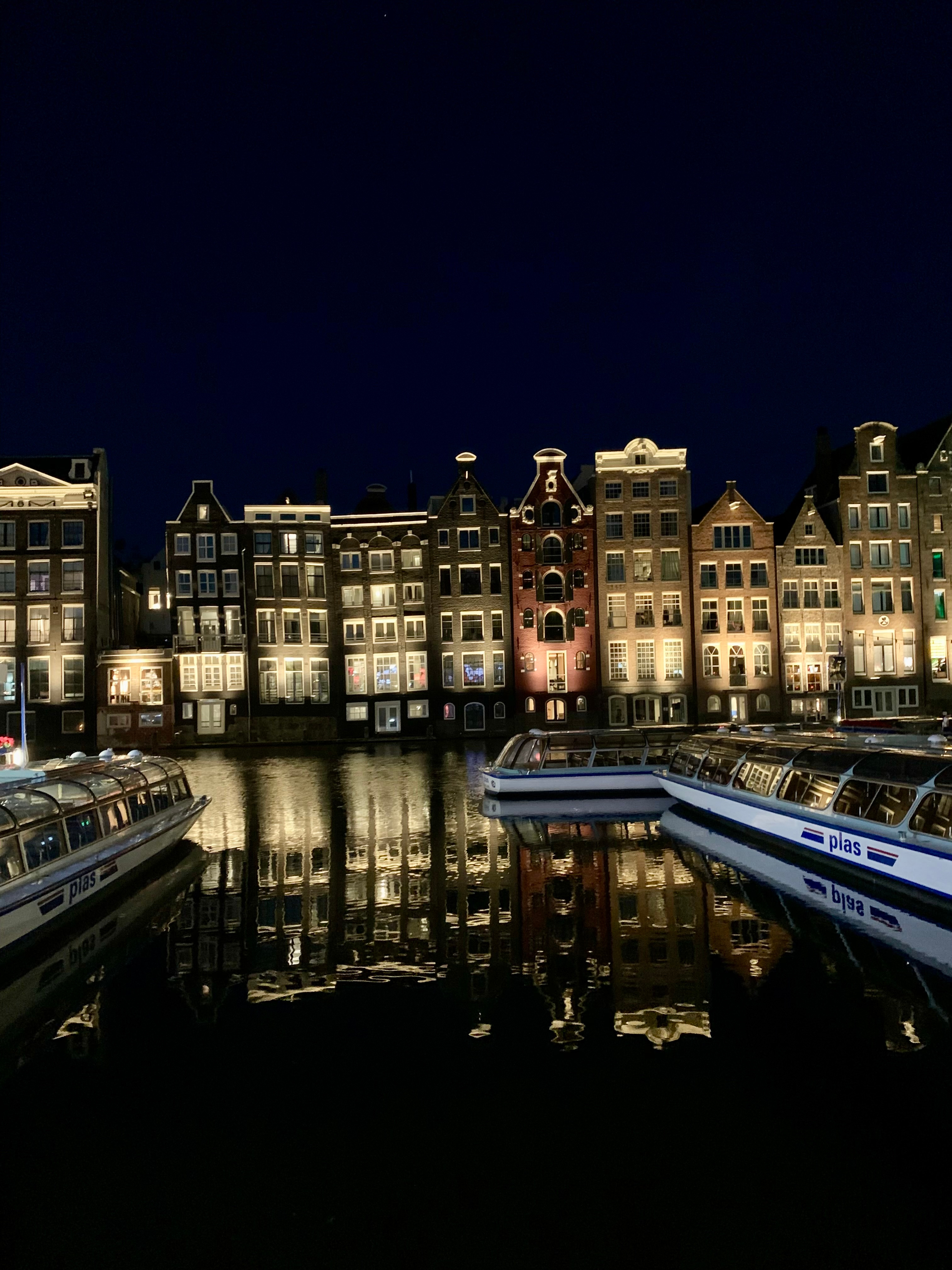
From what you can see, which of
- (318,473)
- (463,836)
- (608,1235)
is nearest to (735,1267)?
(608,1235)

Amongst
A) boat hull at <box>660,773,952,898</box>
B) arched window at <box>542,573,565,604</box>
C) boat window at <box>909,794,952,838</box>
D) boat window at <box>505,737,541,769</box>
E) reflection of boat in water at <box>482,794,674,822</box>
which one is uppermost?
arched window at <box>542,573,565,604</box>

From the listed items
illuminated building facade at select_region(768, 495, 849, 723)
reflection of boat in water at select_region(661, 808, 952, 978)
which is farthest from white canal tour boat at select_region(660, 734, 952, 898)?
illuminated building facade at select_region(768, 495, 849, 723)

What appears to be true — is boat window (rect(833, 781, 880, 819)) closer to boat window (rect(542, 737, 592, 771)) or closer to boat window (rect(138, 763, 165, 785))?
boat window (rect(542, 737, 592, 771))

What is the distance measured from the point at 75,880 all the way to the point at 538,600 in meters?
48.4

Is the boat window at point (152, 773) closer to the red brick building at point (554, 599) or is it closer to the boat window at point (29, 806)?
the boat window at point (29, 806)

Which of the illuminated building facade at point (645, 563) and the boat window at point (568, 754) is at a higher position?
the illuminated building facade at point (645, 563)

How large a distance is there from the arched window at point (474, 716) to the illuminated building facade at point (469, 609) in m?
0.04

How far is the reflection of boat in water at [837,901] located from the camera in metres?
13.7

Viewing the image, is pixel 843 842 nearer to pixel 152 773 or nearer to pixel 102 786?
pixel 102 786

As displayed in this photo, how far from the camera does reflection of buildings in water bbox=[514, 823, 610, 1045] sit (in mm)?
11688

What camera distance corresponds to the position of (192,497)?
6197cm

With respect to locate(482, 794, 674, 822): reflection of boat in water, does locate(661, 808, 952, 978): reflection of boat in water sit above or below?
below

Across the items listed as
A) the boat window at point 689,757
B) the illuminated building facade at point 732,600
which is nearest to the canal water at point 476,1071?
the boat window at point 689,757

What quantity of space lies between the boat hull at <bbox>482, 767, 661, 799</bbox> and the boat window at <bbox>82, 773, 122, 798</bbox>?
1245 cm
